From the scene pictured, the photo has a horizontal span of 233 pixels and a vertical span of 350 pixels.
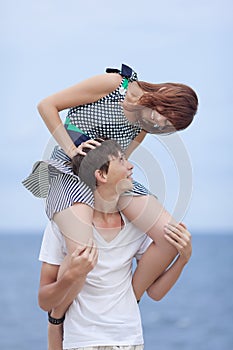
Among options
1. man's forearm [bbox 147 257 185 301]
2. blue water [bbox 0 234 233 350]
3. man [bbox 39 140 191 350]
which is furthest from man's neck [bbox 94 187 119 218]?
blue water [bbox 0 234 233 350]

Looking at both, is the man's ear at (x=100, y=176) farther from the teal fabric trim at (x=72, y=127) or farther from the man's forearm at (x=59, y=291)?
the man's forearm at (x=59, y=291)

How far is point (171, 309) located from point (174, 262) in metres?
18.6

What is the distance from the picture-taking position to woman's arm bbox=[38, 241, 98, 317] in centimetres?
249

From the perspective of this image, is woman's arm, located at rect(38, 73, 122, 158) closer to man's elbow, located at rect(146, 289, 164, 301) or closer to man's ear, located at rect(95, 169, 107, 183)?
man's ear, located at rect(95, 169, 107, 183)

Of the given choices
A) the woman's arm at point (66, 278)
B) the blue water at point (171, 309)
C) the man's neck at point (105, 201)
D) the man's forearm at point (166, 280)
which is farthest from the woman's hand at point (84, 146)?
the blue water at point (171, 309)

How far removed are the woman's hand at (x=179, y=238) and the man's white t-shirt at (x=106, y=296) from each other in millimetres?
131

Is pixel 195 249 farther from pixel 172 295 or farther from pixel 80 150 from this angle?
pixel 80 150

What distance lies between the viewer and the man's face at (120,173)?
100.0 inches

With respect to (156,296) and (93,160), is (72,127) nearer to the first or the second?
(93,160)

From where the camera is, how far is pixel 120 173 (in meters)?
2.54

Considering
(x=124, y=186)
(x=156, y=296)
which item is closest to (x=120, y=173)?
(x=124, y=186)

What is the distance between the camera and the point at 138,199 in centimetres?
262

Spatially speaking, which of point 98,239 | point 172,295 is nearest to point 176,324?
point 172,295

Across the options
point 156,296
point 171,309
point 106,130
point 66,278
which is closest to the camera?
point 66,278
